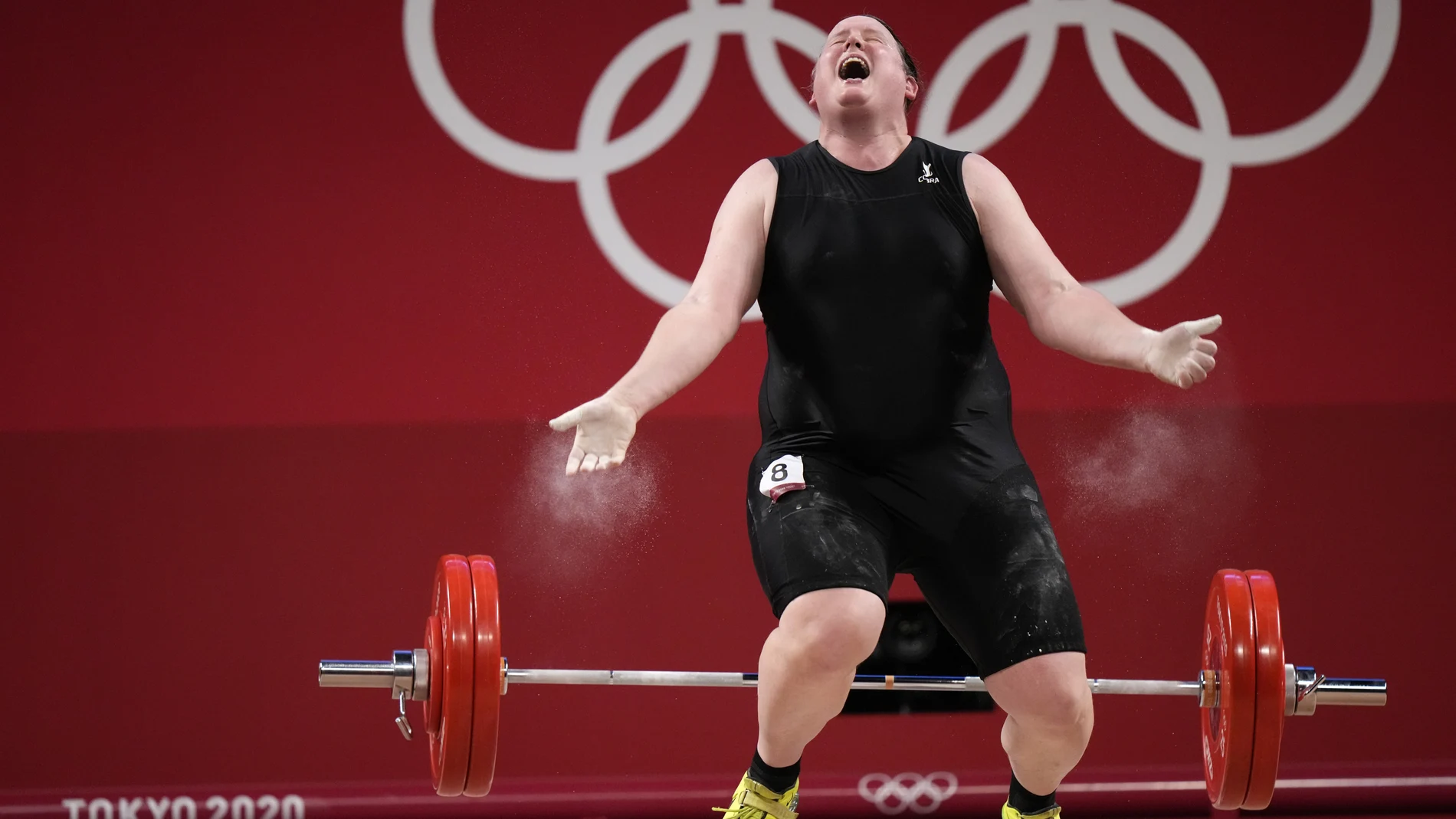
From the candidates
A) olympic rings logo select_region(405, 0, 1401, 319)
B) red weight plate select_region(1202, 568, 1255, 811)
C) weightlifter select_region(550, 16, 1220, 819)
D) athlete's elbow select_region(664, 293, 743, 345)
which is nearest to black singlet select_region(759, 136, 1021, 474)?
weightlifter select_region(550, 16, 1220, 819)

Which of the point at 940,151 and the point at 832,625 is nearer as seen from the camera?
the point at 832,625

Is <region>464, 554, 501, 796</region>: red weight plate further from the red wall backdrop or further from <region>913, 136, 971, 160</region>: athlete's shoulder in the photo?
the red wall backdrop

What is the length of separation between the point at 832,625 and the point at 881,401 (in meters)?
0.45

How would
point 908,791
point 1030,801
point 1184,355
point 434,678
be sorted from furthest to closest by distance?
point 908,791 < point 434,678 < point 1030,801 < point 1184,355

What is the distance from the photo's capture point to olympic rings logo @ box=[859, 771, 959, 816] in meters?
4.38

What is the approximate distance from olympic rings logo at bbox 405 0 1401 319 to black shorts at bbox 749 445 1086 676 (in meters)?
1.68

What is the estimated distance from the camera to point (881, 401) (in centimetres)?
284

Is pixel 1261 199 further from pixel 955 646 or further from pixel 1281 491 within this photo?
pixel 955 646

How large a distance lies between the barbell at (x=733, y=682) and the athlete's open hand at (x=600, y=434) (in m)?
0.59

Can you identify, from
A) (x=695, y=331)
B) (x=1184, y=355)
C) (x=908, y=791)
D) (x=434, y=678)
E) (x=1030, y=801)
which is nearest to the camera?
(x=1184, y=355)

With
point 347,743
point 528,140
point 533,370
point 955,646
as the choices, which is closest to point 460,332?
point 533,370

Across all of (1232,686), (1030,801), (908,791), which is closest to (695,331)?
(1030,801)

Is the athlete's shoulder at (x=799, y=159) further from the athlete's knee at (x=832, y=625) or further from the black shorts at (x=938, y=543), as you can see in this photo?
the athlete's knee at (x=832, y=625)

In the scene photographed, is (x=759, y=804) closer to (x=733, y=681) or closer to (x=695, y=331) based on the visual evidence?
(x=733, y=681)
